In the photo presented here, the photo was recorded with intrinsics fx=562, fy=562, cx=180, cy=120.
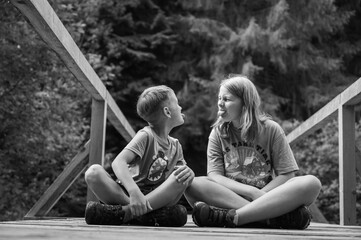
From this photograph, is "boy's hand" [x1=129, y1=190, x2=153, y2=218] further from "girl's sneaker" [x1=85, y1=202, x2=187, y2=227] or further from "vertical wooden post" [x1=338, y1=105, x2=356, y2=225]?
"vertical wooden post" [x1=338, y1=105, x2=356, y2=225]

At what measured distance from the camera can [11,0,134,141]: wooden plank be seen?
1.74m

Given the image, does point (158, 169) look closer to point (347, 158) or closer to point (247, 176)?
point (247, 176)

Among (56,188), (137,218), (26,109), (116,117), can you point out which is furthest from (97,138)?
(26,109)

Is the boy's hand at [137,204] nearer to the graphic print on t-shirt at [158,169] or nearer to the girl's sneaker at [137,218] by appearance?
the girl's sneaker at [137,218]

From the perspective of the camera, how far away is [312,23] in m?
8.89

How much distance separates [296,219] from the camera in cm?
194

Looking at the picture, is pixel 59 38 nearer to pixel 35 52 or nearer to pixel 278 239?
pixel 278 239

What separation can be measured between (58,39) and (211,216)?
32.8 inches

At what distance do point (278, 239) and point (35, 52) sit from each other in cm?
348

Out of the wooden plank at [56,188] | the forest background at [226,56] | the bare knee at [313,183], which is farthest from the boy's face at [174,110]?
the forest background at [226,56]

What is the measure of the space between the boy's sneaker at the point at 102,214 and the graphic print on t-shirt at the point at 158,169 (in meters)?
0.27

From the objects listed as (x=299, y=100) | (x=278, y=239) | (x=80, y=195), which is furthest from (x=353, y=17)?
(x=278, y=239)

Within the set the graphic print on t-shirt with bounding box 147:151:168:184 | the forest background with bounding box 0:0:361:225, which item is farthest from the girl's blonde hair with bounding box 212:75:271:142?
the forest background with bounding box 0:0:361:225

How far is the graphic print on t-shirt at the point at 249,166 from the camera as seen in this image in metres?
2.18
